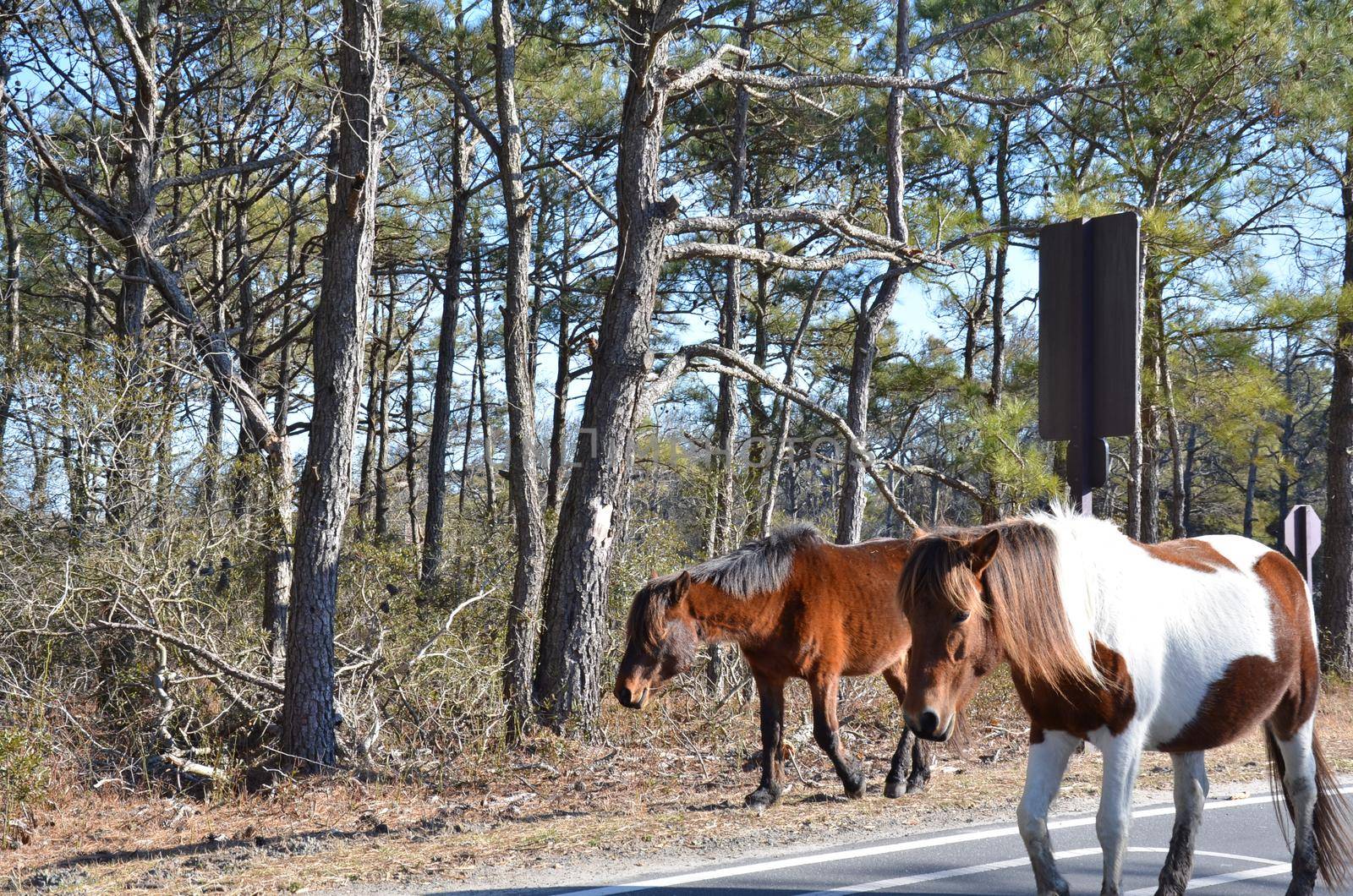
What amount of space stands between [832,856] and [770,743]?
137cm

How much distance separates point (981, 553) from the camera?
3604 millimetres

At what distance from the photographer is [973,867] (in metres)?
5.04

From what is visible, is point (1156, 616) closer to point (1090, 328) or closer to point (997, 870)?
point (997, 870)

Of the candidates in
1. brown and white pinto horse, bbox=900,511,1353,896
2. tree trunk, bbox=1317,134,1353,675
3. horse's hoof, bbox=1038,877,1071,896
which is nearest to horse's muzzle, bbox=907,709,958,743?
brown and white pinto horse, bbox=900,511,1353,896

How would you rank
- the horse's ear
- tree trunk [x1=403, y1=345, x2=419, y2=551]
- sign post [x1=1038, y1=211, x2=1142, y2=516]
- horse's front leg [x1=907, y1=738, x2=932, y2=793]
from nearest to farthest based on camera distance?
the horse's ear
sign post [x1=1038, y1=211, x2=1142, y2=516]
horse's front leg [x1=907, y1=738, x2=932, y2=793]
tree trunk [x1=403, y1=345, x2=419, y2=551]

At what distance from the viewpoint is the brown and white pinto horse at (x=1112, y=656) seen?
3496 mm

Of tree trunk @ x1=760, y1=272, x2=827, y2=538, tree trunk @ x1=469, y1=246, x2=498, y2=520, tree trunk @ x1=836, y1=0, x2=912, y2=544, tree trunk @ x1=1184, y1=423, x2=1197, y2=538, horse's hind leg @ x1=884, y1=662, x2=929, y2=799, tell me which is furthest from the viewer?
tree trunk @ x1=1184, y1=423, x2=1197, y2=538

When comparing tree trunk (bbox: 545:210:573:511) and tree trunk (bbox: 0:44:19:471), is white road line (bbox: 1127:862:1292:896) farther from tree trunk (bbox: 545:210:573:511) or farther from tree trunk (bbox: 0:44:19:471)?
tree trunk (bbox: 545:210:573:511)

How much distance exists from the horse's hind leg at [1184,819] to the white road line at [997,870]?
59 cm

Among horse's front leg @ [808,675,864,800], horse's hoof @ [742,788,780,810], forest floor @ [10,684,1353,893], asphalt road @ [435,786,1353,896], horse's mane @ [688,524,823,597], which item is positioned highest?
horse's mane @ [688,524,823,597]

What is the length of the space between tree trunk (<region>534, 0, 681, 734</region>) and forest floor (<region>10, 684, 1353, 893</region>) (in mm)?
566

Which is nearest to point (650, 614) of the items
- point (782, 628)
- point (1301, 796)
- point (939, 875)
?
point (782, 628)

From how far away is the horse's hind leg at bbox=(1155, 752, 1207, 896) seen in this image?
4.10 meters

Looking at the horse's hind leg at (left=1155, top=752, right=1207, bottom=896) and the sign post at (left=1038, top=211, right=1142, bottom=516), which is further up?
the sign post at (left=1038, top=211, right=1142, bottom=516)
